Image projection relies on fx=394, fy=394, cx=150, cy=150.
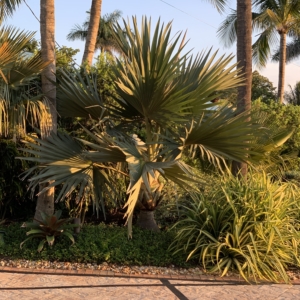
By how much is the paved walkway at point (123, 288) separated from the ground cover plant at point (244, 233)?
28 centimetres

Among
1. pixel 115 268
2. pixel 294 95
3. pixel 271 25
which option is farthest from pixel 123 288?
pixel 294 95

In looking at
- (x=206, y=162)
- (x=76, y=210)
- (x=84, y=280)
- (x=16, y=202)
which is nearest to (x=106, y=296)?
(x=84, y=280)

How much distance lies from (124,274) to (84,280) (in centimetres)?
51

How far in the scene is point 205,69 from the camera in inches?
220

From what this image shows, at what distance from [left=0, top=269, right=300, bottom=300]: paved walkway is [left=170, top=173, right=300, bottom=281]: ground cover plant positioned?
278 millimetres

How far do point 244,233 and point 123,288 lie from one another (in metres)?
1.72

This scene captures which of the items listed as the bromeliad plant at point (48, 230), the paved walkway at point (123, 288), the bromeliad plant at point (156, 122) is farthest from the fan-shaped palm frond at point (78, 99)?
the paved walkway at point (123, 288)

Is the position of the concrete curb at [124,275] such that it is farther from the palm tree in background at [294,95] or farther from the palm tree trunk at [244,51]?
the palm tree in background at [294,95]

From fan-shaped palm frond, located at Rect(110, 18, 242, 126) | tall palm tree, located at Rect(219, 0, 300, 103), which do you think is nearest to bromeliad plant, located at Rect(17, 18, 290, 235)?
fan-shaped palm frond, located at Rect(110, 18, 242, 126)

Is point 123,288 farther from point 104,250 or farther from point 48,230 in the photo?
point 48,230

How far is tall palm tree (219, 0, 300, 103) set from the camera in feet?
62.5

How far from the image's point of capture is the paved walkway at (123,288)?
4.07 m

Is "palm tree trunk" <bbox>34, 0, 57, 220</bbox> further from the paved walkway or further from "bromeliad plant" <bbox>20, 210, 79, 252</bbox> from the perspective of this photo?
the paved walkway

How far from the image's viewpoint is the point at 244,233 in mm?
5020
